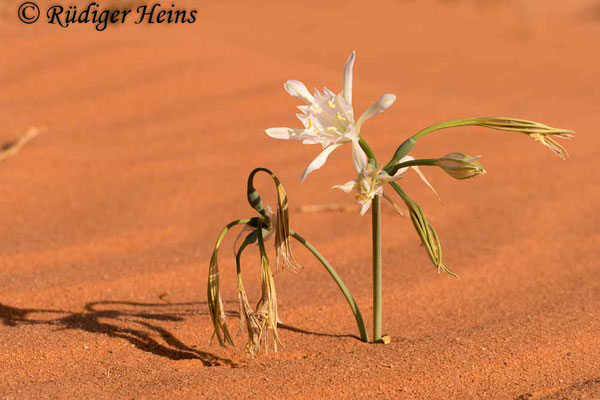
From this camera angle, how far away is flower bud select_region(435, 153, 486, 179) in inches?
59.5

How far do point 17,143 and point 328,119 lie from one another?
277 centimetres

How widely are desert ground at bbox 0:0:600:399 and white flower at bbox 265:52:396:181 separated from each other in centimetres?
32

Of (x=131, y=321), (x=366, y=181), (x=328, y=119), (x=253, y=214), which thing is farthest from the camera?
(x=253, y=214)

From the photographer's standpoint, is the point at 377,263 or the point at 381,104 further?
the point at 377,263

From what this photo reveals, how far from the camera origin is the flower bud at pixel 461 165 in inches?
59.5

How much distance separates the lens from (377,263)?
181 cm

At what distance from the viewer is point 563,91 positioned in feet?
19.8

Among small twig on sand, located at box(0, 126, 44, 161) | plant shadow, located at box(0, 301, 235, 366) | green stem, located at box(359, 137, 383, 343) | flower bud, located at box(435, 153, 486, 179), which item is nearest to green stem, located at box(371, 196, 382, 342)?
green stem, located at box(359, 137, 383, 343)

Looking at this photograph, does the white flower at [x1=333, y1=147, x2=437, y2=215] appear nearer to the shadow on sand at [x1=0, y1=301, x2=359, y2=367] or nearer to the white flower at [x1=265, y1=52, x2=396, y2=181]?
the white flower at [x1=265, y1=52, x2=396, y2=181]

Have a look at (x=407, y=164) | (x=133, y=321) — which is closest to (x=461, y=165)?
(x=407, y=164)

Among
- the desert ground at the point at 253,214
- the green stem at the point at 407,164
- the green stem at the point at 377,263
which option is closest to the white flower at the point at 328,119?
the green stem at the point at 407,164

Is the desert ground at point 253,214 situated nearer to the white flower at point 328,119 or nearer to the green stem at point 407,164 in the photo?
the green stem at point 407,164

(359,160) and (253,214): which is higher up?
(359,160)

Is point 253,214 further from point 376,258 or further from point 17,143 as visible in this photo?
point 376,258
